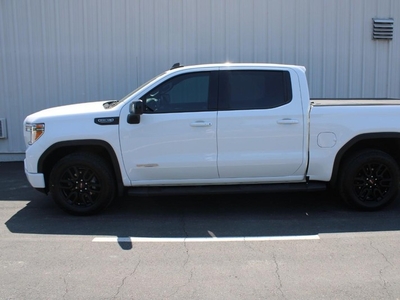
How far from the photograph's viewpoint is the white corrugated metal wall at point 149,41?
963cm

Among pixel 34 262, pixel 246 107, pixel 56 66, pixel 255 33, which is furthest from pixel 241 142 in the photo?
pixel 56 66

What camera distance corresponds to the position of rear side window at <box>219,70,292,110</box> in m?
5.85

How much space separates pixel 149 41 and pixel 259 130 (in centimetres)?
494

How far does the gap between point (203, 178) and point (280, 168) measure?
3.56ft

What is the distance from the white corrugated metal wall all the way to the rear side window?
12.7 ft

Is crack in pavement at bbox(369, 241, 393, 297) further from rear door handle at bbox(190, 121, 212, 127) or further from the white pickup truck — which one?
rear door handle at bbox(190, 121, 212, 127)

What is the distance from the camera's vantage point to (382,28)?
388 inches

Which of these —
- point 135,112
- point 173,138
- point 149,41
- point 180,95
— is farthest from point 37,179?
point 149,41

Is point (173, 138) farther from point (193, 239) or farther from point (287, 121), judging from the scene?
point (287, 121)

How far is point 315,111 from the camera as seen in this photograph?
577cm

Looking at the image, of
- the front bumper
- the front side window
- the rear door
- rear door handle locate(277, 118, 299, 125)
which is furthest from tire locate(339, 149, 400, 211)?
the front bumper

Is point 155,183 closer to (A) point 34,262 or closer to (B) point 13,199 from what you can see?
(A) point 34,262

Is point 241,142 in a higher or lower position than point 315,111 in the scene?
lower

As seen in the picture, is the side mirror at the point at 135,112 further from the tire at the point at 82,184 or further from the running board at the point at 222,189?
the running board at the point at 222,189
